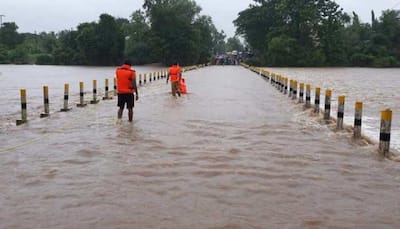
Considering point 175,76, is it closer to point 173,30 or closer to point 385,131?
point 385,131

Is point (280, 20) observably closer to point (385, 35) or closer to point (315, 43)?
point (315, 43)

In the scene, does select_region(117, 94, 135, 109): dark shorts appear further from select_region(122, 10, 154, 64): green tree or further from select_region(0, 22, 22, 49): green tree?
select_region(0, 22, 22, 49): green tree

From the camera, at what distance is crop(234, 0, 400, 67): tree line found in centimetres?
8531

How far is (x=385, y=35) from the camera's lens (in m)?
91.7

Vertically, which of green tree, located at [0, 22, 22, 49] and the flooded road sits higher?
green tree, located at [0, 22, 22, 49]

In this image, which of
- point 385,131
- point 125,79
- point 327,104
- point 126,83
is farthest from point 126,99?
point 385,131

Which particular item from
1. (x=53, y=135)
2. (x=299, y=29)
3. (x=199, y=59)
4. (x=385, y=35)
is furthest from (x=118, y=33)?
(x=53, y=135)

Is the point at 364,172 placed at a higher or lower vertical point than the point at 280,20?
lower

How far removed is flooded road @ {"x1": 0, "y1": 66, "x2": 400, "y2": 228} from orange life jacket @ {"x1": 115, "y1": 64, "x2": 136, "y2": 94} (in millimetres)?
900

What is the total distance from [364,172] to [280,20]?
85.3 m

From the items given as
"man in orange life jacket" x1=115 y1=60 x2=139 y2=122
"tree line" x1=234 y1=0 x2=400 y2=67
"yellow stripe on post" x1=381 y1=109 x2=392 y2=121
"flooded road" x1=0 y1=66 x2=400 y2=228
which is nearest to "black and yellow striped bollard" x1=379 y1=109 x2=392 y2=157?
"yellow stripe on post" x1=381 y1=109 x2=392 y2=121

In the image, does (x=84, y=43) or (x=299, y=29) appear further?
(x=84, y=43)

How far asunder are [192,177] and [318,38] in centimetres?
8359

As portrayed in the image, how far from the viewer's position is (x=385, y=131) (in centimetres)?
988
